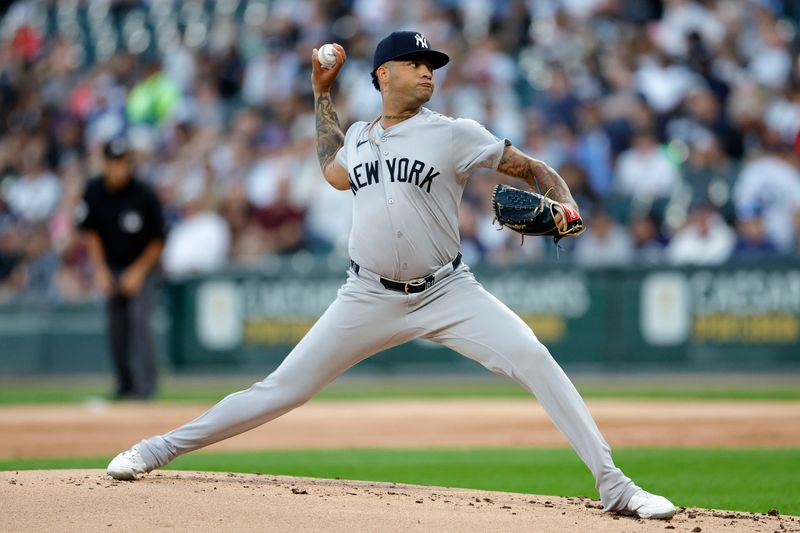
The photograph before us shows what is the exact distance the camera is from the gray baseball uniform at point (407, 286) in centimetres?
569

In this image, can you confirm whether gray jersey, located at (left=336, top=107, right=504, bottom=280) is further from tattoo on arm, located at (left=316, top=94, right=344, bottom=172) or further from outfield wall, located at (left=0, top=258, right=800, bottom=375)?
outfield wall, located at (left=0, top=258, right=800, bottom=375)

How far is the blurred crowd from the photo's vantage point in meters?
14.9

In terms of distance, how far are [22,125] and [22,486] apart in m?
17.3

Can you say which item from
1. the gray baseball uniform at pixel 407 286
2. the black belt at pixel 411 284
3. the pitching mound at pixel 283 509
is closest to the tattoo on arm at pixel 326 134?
the gray baseball uniform at pixel 407 286

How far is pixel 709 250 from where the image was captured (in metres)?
14.7

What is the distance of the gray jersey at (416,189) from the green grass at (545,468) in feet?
5.76

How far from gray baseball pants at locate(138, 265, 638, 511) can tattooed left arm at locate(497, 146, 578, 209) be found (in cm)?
54

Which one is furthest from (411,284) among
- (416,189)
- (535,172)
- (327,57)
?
(327,57)

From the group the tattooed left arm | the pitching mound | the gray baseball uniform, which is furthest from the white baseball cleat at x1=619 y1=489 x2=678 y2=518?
the tattooed left arm

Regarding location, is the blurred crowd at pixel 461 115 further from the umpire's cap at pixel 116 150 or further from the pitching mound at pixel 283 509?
the pitching mound at pixel 283 509

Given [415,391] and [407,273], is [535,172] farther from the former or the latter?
[415,391]

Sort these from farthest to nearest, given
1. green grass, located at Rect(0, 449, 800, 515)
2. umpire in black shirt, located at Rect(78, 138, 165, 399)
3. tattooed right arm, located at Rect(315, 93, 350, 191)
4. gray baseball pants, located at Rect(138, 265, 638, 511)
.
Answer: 1. umpire in black shirt, located at Rect(78, 138, 165, 399)
2. green grass, located at Rect(0, 449, 800, 515)
3. tattooed right arm, located at Rect(315, 93, 350, 191)
4. gray baseball pants, located at Rect(138, 265, 638, 511)

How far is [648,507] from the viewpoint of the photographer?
5.38 m

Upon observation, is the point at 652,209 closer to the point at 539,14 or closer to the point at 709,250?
the point at 709,250
